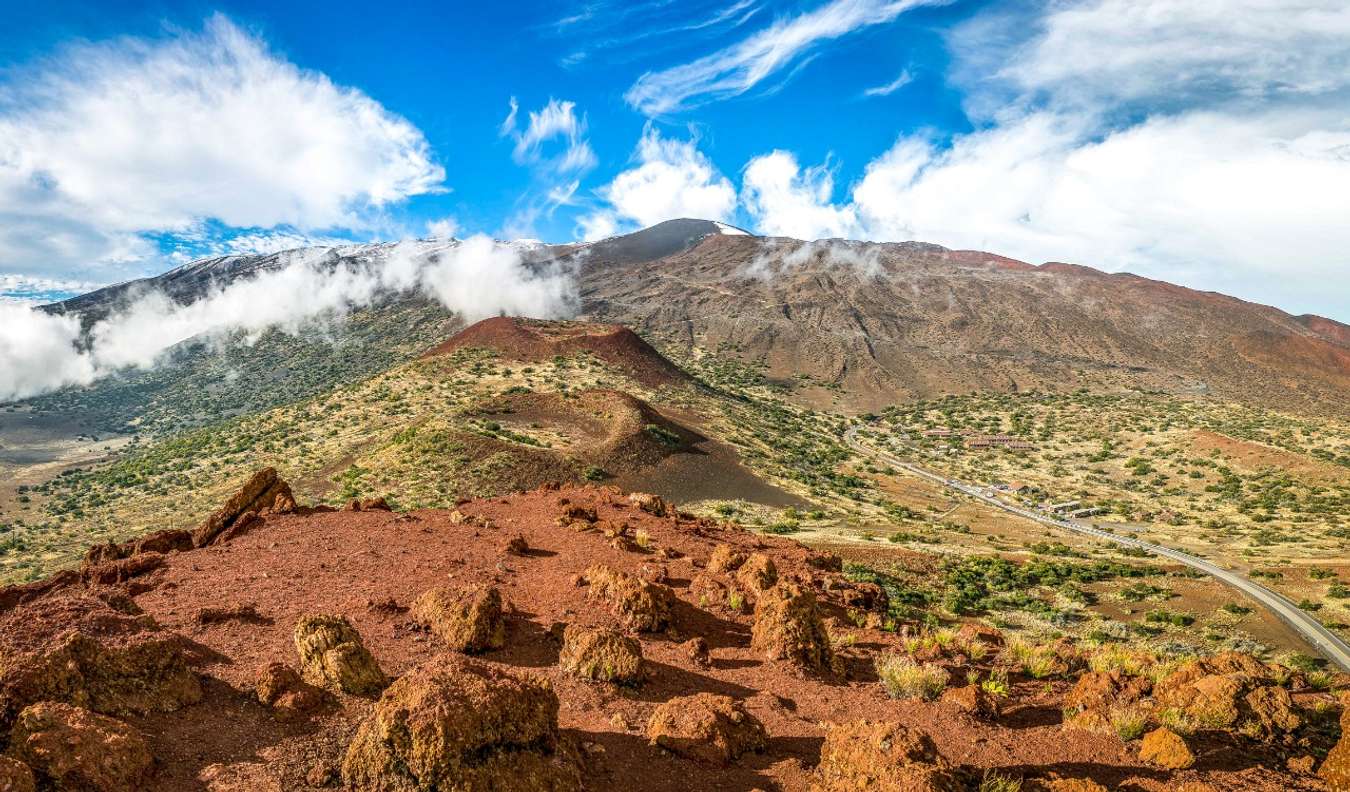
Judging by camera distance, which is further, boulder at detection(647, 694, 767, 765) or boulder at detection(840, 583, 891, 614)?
boulder at detection(840, 583, 891, 614)

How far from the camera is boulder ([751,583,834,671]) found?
9.38 metres

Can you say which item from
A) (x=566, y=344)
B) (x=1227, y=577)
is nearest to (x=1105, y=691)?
(x=1227, y=577)

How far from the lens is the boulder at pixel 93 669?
574cm

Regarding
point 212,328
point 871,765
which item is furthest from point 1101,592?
point 212,328

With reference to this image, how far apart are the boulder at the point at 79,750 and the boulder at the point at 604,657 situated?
169 inches

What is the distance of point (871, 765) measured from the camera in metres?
5.64

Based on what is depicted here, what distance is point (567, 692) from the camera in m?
7.79

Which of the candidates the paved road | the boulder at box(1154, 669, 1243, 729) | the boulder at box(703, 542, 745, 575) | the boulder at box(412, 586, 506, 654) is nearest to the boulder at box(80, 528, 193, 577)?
the boulder at box(412, 586, 506, 654)

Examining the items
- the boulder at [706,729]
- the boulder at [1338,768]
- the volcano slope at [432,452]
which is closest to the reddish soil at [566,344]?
the volcano slope at [432,452]

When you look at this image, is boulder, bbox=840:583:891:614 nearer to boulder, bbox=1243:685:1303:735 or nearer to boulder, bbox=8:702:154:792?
boulder, bbox=1243:685:1303:735

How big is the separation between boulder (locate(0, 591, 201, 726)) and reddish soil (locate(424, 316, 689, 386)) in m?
56.8

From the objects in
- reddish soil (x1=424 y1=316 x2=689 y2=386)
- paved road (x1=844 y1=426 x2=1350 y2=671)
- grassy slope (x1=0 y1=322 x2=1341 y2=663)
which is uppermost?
reddish soil (x1=424 y1=316 x2=689 y2=386)

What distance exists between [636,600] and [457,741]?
5.51 metres

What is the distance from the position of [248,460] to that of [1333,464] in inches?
3547
